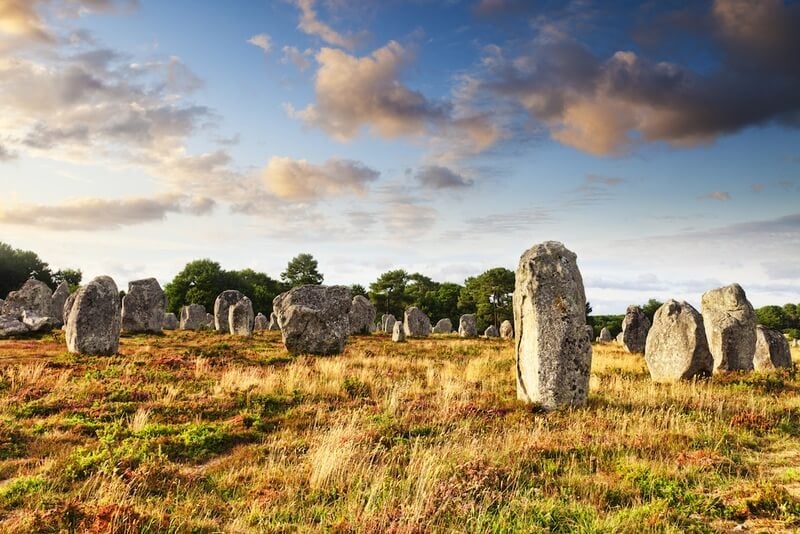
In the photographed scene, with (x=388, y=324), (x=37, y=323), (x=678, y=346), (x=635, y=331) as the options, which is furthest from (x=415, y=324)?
(x=678, y=346)

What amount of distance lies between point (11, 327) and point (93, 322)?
13748 mm

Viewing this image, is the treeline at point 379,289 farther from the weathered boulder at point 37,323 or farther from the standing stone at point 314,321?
the standing stone at point 314,321

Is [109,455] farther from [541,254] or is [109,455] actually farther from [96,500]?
[541,254]

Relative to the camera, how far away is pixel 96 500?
7.00 m

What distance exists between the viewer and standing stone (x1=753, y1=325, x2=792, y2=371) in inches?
935

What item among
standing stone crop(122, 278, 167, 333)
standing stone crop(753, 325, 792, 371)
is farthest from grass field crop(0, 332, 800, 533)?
standing stone crop(122, 278, 167, 333)

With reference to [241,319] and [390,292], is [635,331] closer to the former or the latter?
[241,319]

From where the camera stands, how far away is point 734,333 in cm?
2031

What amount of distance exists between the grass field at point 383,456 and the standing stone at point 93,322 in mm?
5747

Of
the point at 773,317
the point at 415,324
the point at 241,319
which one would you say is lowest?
the point at 415,324

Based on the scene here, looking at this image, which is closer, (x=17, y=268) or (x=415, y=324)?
(x=415, y=324)

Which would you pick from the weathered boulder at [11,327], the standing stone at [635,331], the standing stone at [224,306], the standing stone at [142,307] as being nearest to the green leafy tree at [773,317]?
the standing stone at [635,331]

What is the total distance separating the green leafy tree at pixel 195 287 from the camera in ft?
276

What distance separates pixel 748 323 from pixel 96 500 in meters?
22.0
